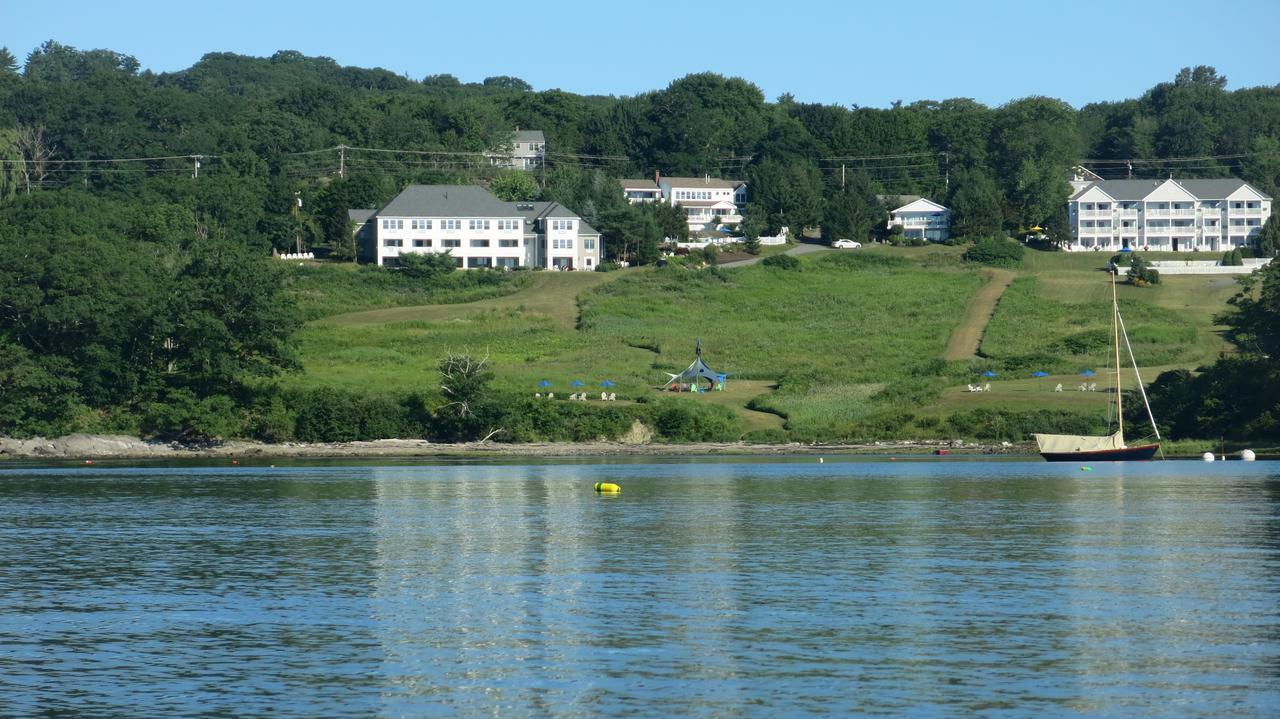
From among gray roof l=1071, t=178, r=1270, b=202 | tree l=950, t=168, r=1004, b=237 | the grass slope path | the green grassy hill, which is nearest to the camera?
the green grassy hill

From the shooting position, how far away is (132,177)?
185 m

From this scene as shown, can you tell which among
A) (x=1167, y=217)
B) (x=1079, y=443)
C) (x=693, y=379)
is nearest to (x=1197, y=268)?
(x=1167, y=217)

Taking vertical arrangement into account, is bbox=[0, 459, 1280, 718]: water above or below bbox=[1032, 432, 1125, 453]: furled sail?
below

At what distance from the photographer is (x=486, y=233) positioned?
163125 mm

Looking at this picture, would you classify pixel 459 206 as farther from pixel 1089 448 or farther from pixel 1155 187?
pixel 1089 448

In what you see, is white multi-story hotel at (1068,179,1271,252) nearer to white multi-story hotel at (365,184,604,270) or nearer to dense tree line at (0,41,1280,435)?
dense tree line at (0,41,1280,435)

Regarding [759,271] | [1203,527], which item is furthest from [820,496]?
[759,271]

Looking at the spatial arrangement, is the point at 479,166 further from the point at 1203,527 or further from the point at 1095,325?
the point at 1203,527

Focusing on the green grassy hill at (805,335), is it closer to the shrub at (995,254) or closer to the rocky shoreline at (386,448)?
the rocky shoreline at (386,448)

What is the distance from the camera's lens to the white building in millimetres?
185000

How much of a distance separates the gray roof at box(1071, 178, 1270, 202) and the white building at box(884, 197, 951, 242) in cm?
1526

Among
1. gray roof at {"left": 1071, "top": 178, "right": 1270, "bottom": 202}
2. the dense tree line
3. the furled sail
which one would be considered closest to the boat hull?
the furled sail

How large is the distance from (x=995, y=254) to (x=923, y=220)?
77.2 feet

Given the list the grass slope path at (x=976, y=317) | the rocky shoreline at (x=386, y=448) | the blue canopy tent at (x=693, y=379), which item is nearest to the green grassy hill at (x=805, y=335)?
the grass slope path at (x=976, y=317)
